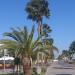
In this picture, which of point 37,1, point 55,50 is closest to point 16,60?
point 55,50

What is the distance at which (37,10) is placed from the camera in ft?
178

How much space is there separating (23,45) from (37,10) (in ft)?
78.7

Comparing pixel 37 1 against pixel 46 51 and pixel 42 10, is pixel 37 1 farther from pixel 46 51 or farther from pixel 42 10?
pixel 46 51

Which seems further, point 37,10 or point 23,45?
point 37,10

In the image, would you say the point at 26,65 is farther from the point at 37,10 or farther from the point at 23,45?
the point at 37,10

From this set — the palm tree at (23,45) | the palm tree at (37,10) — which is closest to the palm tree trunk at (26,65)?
the palm tree at (23,45)

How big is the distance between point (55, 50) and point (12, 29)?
598cm

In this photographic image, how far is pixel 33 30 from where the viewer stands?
31.1 meters

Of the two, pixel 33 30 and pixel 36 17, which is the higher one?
pixel 36 17

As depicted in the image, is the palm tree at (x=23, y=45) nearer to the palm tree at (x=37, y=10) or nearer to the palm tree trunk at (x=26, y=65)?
the palm tree trunk at (x=26, y=65)

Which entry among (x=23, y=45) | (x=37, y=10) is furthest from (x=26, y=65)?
(x=37, y=10)

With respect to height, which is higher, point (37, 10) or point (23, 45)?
point (37, 10)

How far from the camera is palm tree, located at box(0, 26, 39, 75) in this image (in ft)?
99.2

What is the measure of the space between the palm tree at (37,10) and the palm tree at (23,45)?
2180 centimetres
